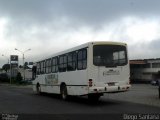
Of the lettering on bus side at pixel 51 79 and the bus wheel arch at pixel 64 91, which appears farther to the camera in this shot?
the lettering on bus side at pixel 51 79

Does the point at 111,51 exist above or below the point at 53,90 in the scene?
A: above

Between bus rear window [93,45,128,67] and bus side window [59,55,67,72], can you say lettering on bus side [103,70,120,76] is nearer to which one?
bus rear window [93,45,128,67]

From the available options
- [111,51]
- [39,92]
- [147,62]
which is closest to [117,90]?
[111,51]

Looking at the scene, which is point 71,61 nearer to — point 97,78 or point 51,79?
point 97,78

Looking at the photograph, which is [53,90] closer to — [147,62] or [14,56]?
[147,62]

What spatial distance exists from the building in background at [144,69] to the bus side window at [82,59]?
73.5m

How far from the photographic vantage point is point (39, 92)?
104ft

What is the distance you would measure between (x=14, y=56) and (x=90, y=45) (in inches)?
3443

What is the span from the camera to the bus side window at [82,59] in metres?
20.3

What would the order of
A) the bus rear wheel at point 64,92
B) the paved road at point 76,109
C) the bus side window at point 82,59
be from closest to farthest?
the paved road at point 76,109
the bus side window at point 82,59
the bus rear wheel at point 64,92

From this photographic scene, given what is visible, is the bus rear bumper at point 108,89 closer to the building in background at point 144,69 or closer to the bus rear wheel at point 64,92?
the bus rear wheel at point 64,92

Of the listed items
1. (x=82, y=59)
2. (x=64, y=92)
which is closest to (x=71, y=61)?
(x=82, y=59)

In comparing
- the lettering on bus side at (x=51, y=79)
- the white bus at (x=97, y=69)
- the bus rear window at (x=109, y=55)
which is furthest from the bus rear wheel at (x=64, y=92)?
the bus rear window at (x=109, y=55)

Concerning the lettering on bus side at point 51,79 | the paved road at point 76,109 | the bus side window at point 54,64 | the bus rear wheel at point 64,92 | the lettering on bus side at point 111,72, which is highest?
the bus side window at point 54,64
